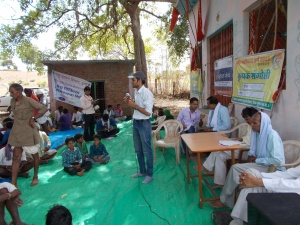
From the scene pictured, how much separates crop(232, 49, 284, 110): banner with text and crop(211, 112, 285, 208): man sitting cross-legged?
1.11 metres

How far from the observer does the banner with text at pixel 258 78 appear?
12.1ft

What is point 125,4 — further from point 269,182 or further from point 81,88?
point 269,182

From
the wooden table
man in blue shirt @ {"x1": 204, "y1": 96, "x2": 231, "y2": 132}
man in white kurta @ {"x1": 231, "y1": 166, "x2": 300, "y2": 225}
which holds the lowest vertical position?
man in white kurta @ {"x1": 231, "y1": 166, "x2": 300, "y2": 225}

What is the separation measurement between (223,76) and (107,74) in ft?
21.9

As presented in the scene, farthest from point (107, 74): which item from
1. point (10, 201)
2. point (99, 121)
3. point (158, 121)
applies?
point (10, 201)

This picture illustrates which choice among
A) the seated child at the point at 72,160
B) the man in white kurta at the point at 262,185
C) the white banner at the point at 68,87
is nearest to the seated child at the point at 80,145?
the seated child at the point at 72,160

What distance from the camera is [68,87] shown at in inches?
420

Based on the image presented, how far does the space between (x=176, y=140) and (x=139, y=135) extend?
1350 millimetres

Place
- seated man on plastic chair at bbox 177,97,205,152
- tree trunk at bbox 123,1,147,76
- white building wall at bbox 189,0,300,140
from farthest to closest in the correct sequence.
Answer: tree trunk at bbox 123,1,147,76
seated man on plastic chair at bbox 177,97,205,152
white building wall at bbox 189,0,300,140

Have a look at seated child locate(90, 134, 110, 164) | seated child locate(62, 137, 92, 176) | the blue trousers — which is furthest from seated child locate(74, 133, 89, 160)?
the blue trousers

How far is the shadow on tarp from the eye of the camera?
121 inches

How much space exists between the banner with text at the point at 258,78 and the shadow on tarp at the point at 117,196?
169 cm

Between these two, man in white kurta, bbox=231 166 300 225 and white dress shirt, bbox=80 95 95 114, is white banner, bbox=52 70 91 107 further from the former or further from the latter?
man in white kurta, bbox=231 166 300 225

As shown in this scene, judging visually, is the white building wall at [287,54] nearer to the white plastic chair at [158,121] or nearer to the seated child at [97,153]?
the white plastic chair at [158,121]
